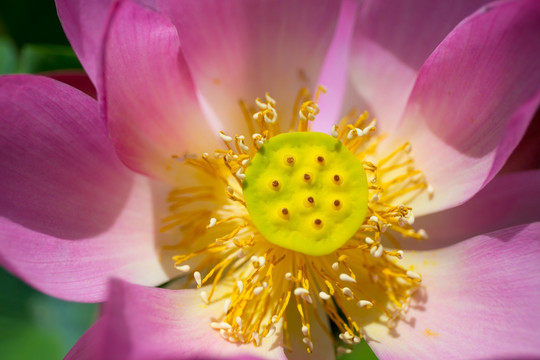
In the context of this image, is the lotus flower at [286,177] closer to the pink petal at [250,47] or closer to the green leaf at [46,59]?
the pink petal at [250,47]

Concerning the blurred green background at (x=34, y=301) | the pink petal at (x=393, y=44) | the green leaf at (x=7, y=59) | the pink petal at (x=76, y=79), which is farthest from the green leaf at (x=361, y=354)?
the green leaf at (x=7, y=59)

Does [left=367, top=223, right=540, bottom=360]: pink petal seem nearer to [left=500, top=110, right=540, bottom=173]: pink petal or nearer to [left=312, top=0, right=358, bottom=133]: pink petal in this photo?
[left=500, top=110, right=540, bottom=173]: pink petal

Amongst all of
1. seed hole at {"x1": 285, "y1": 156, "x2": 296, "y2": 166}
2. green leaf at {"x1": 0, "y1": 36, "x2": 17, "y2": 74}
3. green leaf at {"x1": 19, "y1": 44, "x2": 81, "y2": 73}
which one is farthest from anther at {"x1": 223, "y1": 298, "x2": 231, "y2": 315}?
green leaf at {"x1": 0, "y1": 36, "x2": 17, "y2": 74}

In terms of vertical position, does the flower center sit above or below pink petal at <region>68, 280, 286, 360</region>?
above

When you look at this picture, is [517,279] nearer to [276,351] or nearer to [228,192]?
[276,351]

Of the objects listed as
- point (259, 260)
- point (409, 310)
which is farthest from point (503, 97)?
point (259, 260)
